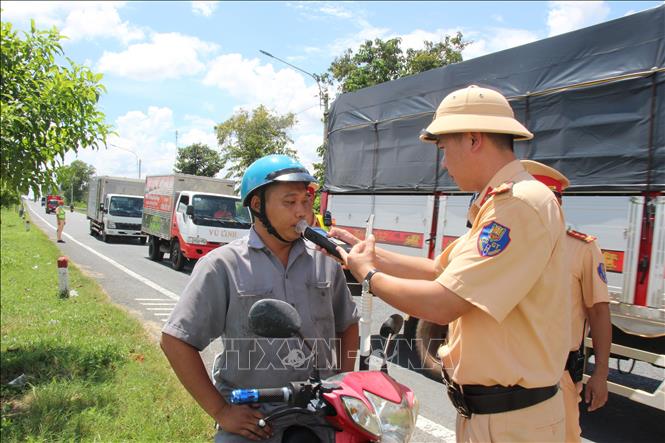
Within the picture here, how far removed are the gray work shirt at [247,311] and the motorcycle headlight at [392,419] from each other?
477 millimetres

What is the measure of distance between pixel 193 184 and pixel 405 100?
1134 cm

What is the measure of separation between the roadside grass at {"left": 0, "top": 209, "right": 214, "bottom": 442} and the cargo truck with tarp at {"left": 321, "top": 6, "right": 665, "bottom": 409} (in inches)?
115

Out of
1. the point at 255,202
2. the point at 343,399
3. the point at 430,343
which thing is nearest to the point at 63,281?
the point at 430,343

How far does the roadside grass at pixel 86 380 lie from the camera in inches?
154

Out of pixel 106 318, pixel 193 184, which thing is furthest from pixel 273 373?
pixel 193 184

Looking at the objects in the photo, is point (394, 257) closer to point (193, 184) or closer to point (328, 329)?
point (328, 329)

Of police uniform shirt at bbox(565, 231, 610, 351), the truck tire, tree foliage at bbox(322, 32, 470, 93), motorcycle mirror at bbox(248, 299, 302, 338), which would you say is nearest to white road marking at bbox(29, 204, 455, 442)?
the truck tire

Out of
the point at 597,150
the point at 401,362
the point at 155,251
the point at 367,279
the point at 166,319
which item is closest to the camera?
the point at 367,279

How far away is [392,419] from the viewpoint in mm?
1628

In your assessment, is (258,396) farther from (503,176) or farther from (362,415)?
(503,176)

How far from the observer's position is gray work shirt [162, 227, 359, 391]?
6.52ft

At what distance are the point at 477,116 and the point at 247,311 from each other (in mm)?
1157

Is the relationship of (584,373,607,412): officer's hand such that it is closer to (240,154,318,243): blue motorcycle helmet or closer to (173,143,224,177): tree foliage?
(240,154,318,243): blue motorcycle helmet

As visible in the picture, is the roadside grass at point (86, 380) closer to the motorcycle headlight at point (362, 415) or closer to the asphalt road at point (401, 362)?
the asphalt road at point (401, 362)
